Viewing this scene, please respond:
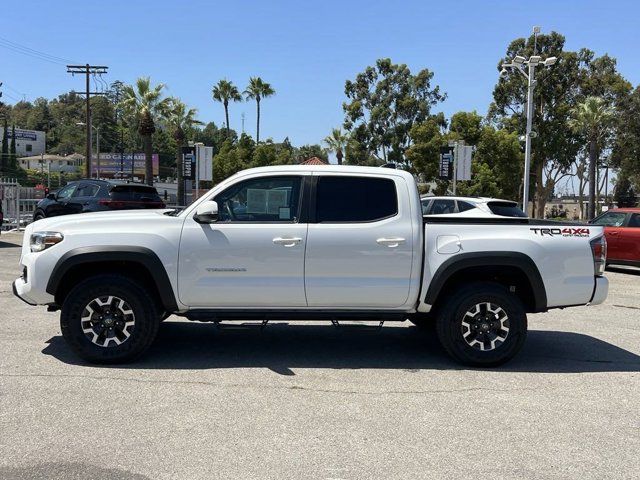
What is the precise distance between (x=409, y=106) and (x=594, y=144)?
16.1 metres

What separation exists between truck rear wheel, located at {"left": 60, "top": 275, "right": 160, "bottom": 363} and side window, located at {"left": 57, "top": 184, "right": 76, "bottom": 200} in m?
12.5

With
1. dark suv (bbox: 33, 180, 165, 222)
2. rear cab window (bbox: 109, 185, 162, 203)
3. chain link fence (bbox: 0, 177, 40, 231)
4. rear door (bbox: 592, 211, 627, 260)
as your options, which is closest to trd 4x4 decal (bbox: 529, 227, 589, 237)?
rear door (bbox: 592, 211, 627, 260)

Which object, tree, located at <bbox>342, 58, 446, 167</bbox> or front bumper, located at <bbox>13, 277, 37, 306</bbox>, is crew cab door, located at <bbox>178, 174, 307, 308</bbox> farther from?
tree, located at <bbox>342, 58, 446, 167</bbox>

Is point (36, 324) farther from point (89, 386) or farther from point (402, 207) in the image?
point (402, 207)

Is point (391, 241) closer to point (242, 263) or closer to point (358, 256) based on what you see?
point (358, 256)

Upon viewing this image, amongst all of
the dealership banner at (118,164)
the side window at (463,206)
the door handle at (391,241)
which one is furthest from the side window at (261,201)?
the dealership banner at (118,164)

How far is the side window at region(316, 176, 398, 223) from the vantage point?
579 cm

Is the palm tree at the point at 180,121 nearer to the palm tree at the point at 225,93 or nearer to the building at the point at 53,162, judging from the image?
the palm tree at the point at 225,93

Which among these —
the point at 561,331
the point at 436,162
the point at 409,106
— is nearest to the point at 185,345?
the point at 561,331

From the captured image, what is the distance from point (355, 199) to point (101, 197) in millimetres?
12064

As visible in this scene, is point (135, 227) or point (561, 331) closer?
point (135, 227)

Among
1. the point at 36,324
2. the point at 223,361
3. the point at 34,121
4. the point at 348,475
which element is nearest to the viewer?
the point at 348,475

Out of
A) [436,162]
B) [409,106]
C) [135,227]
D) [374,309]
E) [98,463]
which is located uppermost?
[409,106]

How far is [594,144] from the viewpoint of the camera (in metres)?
46.4
